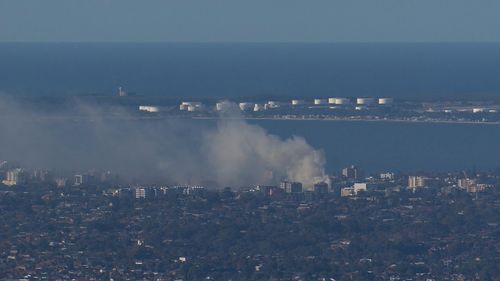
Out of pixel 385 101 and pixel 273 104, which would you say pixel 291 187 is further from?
pixel 385 101

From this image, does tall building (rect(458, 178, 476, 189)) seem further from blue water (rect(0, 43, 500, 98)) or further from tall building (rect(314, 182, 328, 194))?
blue water (rect(0, 43, 500, 98))

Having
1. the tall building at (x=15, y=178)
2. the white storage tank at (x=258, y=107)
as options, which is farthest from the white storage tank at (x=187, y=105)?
the tall building at (x=15, y=178)

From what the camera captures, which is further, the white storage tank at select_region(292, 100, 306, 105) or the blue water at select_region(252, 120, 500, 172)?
the white storage tank at select_region(292, 100, 306, 105)

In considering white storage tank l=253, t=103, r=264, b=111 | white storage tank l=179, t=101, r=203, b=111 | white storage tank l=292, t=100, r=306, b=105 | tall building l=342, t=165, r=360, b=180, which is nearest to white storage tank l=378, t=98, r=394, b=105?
white storage tank l=292, t=100, r=306, b=105

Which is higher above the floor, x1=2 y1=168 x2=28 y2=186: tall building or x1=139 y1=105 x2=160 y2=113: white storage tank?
x1=139 y1=105 x2=160 y2=113: white storage tank

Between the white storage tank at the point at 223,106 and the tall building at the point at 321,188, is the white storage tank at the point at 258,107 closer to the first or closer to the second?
the white storage tank at the point at 223,106

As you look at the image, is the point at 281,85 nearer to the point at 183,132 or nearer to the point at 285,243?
the point at 183,132

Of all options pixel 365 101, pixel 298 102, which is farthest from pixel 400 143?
pixel 365 101

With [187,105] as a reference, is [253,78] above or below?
above
